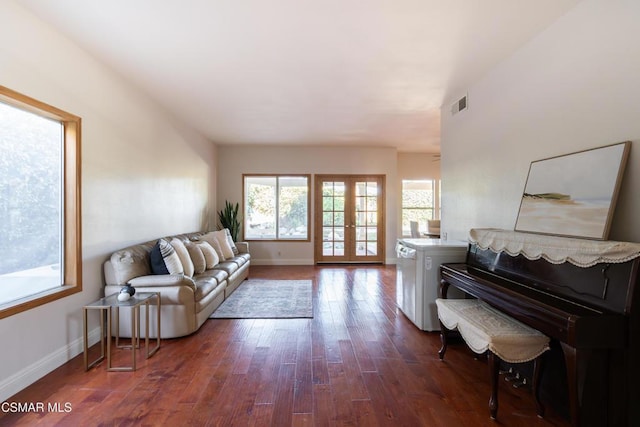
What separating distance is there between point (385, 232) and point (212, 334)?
4.78m

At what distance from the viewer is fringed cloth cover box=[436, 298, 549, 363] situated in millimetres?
1818

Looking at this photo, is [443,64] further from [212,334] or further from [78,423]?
[78,423]

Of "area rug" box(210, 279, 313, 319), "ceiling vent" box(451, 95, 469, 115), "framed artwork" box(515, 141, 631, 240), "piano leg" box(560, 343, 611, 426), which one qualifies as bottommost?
"area rug" box(210, 279, 313, 319)

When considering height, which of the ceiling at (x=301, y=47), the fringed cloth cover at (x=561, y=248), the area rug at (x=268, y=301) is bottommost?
the area rug at (x=268, y=301)

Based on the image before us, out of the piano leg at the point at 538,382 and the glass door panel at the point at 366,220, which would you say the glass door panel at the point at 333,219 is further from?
the piano leg at the point at 538,382

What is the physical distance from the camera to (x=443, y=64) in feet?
9.65

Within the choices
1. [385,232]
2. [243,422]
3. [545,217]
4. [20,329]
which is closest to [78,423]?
[20,329]

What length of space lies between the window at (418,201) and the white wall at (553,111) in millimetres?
3903

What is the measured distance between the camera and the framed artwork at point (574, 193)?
1779 mm

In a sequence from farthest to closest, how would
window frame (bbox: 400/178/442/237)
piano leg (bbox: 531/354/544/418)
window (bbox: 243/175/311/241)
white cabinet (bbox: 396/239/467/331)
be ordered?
window frame (bbox: 400/178/442/237), window (bbox: 243/175/311/241), white cabinet (bbox: 396/239/467/331), piano leg (bbox: 531/354/544/418)

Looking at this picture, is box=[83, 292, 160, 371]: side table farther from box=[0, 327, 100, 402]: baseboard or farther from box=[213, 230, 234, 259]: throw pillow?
box=[213, 230, 234, 259]: throw pillow

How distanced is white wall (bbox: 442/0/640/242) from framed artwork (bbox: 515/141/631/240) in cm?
7

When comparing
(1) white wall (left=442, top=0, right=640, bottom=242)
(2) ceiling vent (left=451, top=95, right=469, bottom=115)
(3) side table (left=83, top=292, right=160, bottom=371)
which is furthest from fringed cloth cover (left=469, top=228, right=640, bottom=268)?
(3) side table (left=83, top=292, right=160, bottom=371)

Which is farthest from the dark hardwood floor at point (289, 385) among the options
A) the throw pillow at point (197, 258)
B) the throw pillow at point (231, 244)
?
the throw pillow at point (231, 244)
